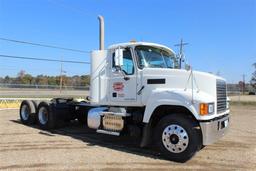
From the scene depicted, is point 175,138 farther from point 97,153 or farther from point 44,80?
point 44,80

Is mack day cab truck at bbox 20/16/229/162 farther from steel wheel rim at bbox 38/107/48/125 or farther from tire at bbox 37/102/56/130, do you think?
steel wheel rim at bbox 38/107/48/125

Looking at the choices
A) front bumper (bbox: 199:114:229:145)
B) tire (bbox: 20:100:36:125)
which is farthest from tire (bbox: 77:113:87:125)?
front bumper (bbox: 199:114:229:145)

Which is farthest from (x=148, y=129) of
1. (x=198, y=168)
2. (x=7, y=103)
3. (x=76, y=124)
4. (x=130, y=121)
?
(x=7, y=103)

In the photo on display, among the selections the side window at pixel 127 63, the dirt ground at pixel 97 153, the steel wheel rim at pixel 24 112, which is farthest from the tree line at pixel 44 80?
the side window at pixel 127 63

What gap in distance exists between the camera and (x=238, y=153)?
852cm

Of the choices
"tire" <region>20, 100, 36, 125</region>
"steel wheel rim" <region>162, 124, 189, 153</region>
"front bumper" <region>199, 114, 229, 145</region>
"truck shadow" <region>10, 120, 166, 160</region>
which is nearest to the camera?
"front bumper" <region>199, 114, 229, 145</region>

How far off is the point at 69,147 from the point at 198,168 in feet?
11.3

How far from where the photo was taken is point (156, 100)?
320 inches

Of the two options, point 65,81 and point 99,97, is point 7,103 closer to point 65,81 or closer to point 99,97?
point 99,97

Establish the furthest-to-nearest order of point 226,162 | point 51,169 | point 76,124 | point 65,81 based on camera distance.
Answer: point 65,81 → point 76,124 → point 226,162 → point 51,169

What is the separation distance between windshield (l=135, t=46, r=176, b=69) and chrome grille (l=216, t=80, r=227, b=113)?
1.55 meters

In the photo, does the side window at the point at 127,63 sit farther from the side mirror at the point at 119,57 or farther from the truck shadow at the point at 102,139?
the truck shadow at the point at 102,139

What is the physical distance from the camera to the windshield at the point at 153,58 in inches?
348

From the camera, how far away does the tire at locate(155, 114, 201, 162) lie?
294 inches
